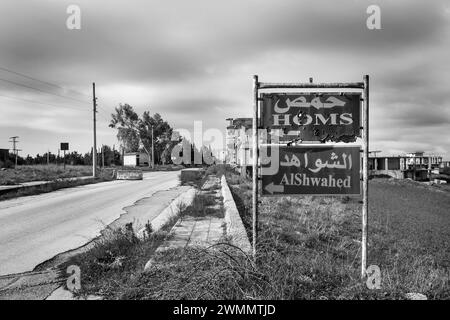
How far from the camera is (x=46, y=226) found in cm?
800

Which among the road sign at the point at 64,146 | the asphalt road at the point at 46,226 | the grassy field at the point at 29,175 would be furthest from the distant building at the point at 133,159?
the asphalt road at the point at 46,226

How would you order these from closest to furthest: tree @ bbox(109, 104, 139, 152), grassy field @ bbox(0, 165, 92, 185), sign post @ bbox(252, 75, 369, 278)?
sign post @ bbox(252, 75, 369, 278), grassy field @ bbox(0, 165, 92, 185), tree @ bbox(109, 104, 139, 152)

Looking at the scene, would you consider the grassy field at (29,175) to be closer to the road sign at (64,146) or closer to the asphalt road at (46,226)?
the road sign at (64,146)

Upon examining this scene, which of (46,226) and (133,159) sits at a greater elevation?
(133,159)

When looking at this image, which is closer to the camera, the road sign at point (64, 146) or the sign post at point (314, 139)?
the sign post at point (314, 139)

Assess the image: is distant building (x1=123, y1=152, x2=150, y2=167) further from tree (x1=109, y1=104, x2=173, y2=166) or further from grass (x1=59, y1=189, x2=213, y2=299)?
grass (x1=59, y1=189, x2=213, y2=299)

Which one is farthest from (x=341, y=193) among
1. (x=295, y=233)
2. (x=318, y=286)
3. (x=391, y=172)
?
(x=391, y=172)

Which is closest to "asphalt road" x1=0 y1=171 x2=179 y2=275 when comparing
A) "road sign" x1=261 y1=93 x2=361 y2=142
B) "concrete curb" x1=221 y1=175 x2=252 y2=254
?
"concrete curb" x1=221 y1=175 x2=252 y2=254

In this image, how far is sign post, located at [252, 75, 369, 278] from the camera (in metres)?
4.18

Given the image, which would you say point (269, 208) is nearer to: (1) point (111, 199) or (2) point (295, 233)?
(2) point (295, 233)

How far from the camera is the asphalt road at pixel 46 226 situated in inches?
221

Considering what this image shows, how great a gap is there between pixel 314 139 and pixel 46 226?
6.70 m

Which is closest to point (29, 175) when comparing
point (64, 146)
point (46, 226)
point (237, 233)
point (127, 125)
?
point (64, 146)

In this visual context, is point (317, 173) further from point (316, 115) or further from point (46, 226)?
point (46, 226)
